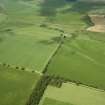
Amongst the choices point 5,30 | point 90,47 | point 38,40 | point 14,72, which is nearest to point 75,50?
point 90,47

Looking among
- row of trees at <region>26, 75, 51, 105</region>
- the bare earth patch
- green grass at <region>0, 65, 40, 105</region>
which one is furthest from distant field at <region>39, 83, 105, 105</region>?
the bare earth patch

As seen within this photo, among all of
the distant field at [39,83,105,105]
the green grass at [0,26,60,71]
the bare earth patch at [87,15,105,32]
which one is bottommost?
the distant field at [39,83,105,105]

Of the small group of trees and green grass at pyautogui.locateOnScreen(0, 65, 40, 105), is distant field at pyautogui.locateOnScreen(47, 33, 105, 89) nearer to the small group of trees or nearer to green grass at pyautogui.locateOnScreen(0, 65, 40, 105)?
the small group of trees

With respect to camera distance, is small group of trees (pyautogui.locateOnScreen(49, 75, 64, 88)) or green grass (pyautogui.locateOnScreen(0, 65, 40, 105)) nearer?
Result: green grass (pyautogui.locateOnScreen(0, 65, 40, 105))

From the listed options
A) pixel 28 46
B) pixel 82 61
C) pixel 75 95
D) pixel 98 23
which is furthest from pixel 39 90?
pixel 98 23

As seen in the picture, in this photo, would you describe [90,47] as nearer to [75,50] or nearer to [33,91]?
[75,50]

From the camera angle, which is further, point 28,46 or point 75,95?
point 28,46

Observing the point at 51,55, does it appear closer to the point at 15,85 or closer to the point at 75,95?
the point at 15,85
